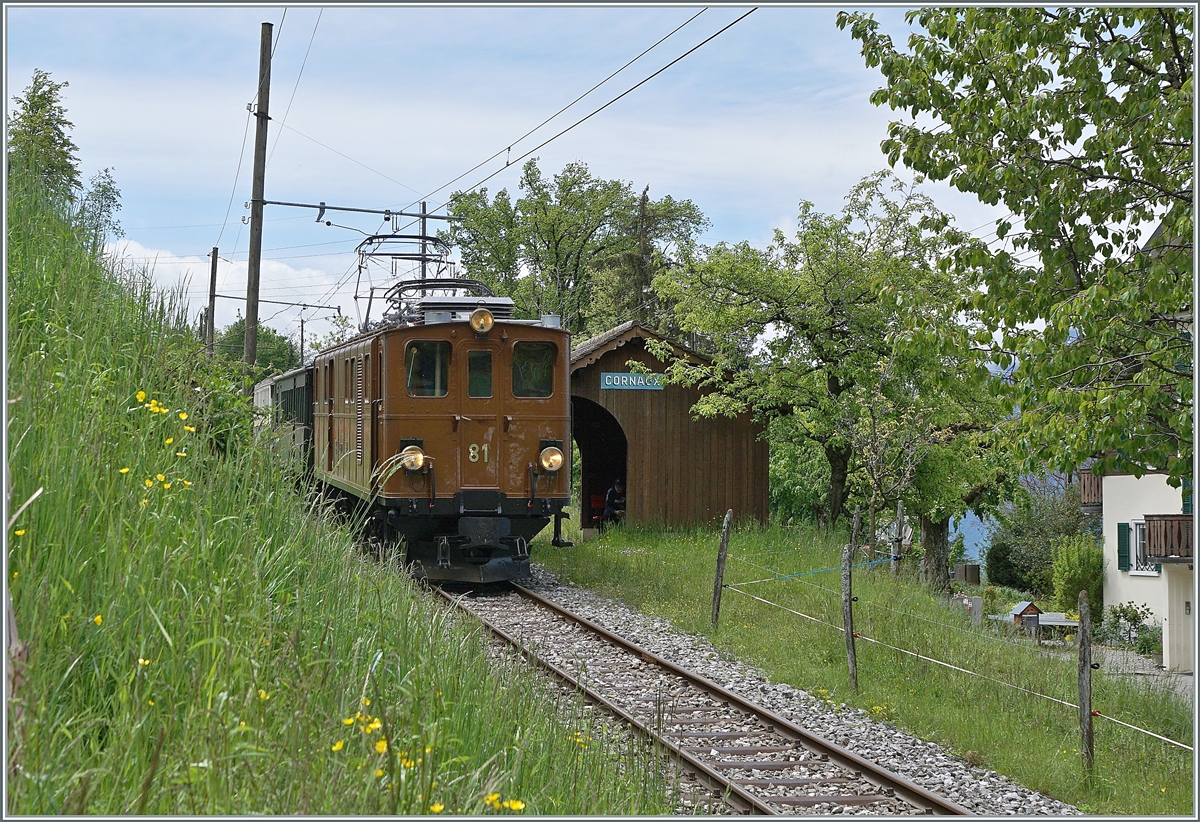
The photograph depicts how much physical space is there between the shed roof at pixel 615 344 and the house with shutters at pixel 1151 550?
39.6 ft

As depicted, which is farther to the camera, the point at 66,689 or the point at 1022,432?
the point at 1022,432

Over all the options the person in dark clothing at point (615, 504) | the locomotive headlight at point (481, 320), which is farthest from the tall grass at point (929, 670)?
the person in dark clothing at point (615, 504)

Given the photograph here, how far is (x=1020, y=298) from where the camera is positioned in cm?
883

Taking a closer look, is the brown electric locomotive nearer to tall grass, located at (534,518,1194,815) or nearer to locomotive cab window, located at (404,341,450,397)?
locomotive cab window, located at (404,341,450,397)

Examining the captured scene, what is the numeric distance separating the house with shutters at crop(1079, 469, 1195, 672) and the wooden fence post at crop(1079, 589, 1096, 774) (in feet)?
57.1

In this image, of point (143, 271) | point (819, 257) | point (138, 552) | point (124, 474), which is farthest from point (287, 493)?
point (819, 257)

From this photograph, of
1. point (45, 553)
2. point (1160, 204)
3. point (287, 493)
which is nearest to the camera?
point (45, 553)

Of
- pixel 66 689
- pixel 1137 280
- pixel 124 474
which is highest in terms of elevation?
pixel 1137 280

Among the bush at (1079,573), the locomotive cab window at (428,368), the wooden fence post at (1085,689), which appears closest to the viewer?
the wooden fence post at (1085,689)

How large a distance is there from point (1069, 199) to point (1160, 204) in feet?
2.31

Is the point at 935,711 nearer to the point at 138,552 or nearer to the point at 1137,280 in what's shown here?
the point at 1137,280

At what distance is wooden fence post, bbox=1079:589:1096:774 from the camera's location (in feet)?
23.5

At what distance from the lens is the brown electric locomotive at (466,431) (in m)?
13.2

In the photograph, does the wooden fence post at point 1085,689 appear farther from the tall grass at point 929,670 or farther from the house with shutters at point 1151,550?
the house with shutters at point 1151,550
